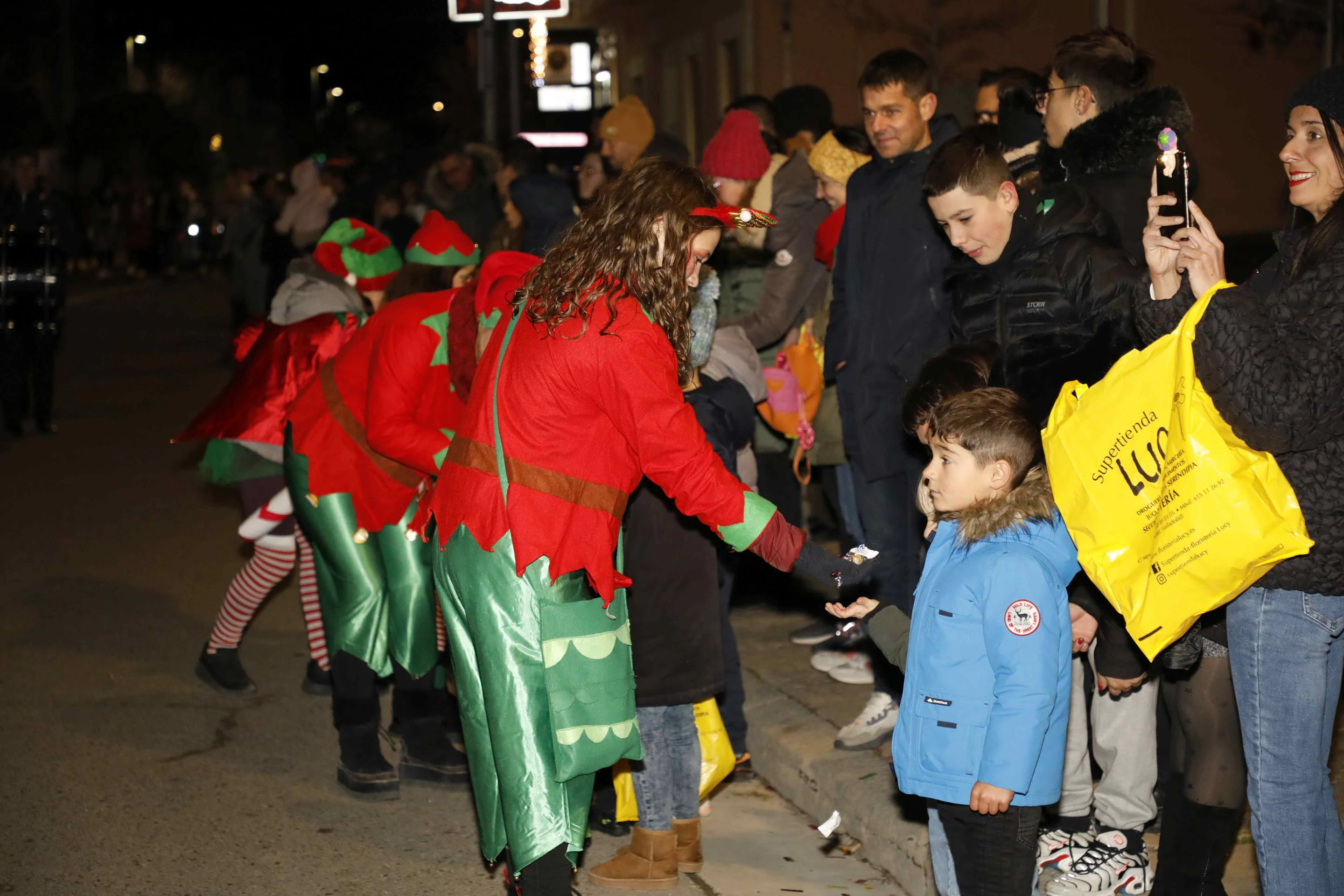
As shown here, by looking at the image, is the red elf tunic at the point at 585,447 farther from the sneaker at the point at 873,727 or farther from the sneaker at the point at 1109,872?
the sneaker at the point at 873,727

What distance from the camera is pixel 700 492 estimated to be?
3418 millimetres

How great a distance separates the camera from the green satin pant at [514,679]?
345 centimetres

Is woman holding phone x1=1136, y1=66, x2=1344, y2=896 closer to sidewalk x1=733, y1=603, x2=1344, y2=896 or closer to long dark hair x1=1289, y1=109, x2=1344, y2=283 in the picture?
long dark hair x1=1289, y1=109, x2=1344, y2=283

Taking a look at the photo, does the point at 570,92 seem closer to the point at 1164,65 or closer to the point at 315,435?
the point at 1164,65

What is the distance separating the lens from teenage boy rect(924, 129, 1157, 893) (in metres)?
3.88

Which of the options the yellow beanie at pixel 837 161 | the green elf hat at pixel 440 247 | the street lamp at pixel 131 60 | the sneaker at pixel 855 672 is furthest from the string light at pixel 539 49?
the street lamp at pixel 131 60

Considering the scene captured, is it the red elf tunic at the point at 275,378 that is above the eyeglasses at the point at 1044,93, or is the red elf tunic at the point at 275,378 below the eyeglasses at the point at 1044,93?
below

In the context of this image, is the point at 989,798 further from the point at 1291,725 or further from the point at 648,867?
the point at 648,867

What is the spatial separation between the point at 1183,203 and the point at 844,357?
7.36 feet

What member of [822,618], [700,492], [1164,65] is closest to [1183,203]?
[700,492]

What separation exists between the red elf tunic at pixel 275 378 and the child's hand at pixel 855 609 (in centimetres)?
278

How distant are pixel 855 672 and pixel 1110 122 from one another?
8.15 feet

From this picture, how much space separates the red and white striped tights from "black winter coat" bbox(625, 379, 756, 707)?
2209 mm

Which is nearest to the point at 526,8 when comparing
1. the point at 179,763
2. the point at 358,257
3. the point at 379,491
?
the point at 358,257
